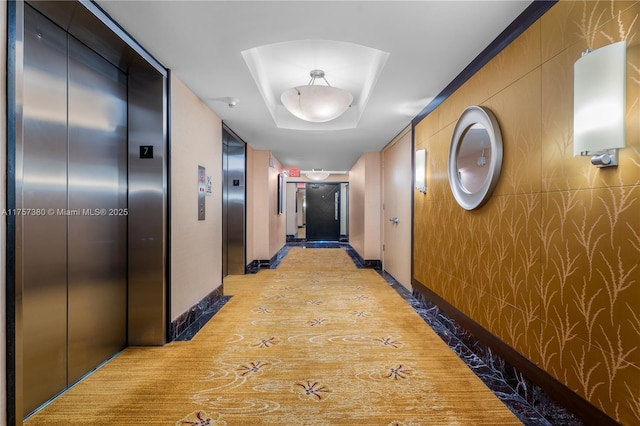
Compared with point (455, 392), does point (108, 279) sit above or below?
above

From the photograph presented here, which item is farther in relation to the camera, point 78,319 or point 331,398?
point 78,319

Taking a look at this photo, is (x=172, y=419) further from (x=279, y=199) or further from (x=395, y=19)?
(x=279, y=199)

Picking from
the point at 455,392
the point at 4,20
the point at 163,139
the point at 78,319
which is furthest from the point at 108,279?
the point at 455,392

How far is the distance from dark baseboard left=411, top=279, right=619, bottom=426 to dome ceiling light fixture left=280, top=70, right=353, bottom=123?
2.39m

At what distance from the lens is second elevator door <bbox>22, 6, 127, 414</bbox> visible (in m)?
1.89

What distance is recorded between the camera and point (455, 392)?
7.02 ft

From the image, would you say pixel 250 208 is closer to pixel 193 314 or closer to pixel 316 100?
pixel 193 314

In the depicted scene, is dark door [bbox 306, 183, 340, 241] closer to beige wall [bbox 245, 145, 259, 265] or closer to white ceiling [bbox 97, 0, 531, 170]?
beige wall [bbox 245, 145, 259, 265]

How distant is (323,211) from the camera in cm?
1235

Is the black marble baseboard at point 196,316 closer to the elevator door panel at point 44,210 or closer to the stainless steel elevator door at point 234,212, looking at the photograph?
the elevator door panel at point 44,210

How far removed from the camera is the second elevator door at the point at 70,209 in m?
1.89

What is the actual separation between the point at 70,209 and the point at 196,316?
6.21ft

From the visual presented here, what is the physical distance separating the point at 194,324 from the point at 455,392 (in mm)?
2687

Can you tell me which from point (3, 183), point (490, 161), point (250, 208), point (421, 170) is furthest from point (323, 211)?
point (3, 183)
